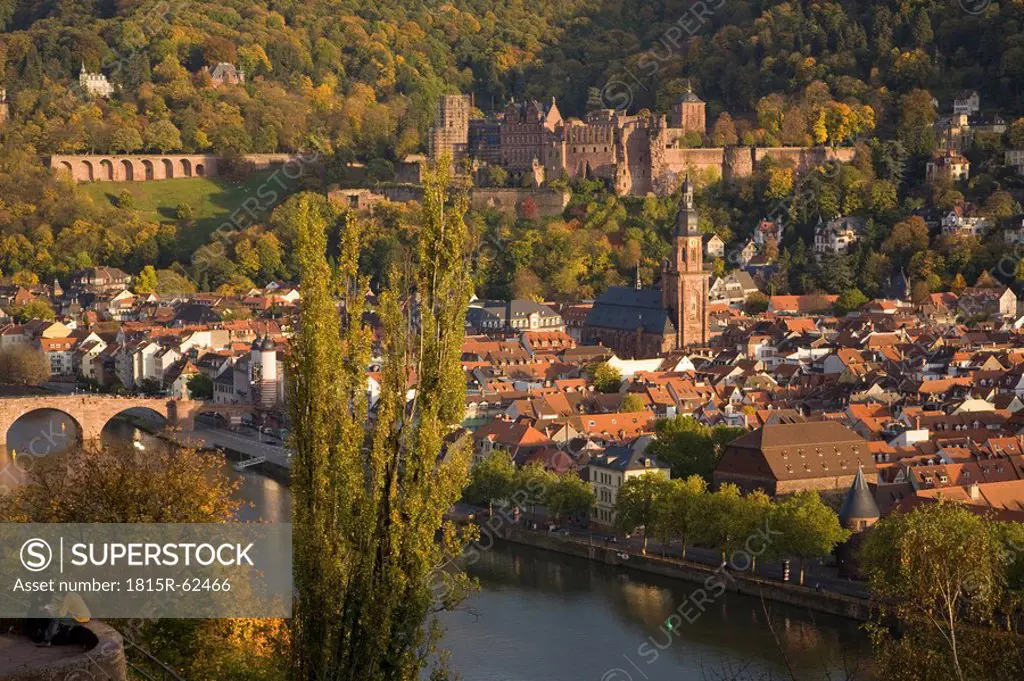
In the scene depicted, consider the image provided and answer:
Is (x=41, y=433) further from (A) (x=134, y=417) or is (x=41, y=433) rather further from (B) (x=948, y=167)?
(B) (x=948, y=167)

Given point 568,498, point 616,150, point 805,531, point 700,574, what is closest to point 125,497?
point 700,574

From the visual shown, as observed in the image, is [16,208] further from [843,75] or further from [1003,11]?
[1003,11]

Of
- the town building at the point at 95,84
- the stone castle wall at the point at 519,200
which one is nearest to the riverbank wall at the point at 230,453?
the stone castle wall at the point at 519,200

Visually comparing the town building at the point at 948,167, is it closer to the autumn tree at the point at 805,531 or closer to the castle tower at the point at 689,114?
the castle tower at the point at 689,114

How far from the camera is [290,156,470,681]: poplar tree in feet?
29.3

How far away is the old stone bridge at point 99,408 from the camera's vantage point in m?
33.9

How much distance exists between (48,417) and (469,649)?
66.6 ft

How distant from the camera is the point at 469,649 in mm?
19312

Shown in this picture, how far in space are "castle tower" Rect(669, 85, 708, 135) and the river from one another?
1408 inches

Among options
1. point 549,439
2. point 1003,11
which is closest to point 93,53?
point 1003,11

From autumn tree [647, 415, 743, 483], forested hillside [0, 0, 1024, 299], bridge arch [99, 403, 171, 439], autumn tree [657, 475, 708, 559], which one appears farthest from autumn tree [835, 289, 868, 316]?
autumn tree [657, 475, 708, 559]

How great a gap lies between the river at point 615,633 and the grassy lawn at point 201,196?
35.1 meters

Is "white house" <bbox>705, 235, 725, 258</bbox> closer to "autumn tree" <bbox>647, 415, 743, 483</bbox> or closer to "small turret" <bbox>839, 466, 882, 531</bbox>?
"autumn tree" <bbox>647, 415, 743, 483</bbox>

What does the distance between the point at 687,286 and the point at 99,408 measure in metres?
14.2
